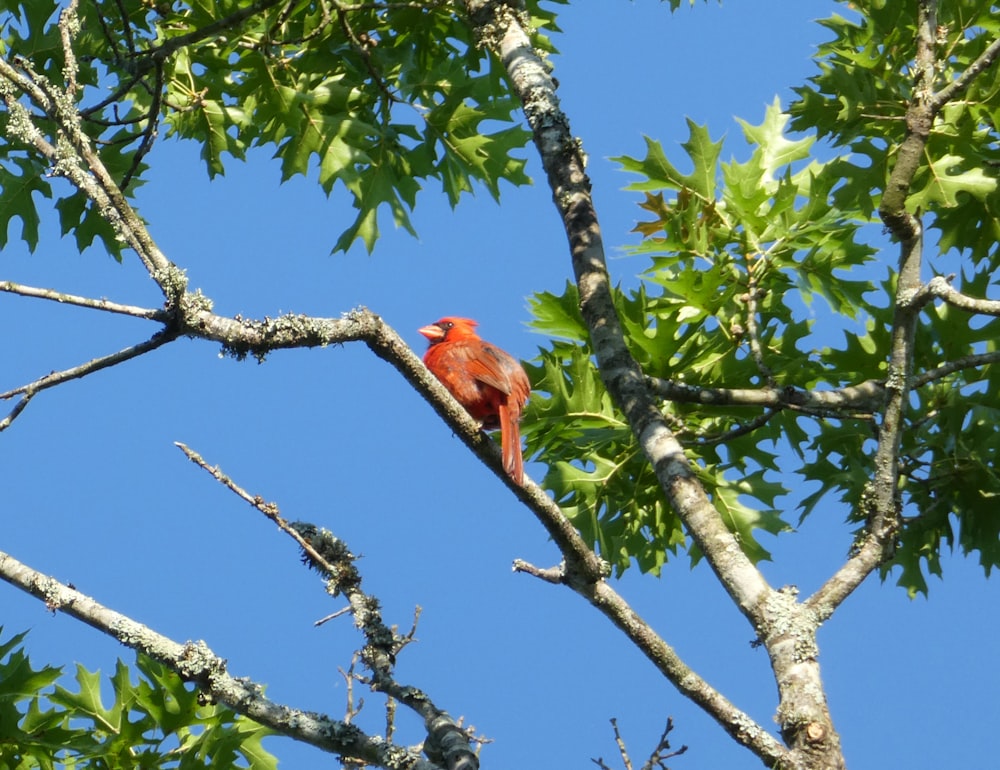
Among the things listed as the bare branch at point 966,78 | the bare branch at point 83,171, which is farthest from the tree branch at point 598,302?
the bare branch at point 83,171

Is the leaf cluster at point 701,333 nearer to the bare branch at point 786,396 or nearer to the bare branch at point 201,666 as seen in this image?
the bare branch at point 786,396

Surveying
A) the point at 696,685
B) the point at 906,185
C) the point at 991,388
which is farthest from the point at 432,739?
the point at 991,388

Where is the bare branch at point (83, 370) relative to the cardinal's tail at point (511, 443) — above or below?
below

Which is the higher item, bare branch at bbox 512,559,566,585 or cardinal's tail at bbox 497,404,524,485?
cardinal's tail at bbox 497,404,524,485

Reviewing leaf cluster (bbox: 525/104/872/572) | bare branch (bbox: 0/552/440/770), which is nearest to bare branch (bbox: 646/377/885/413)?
leaf cluster (bbox: 525/104/872/572)

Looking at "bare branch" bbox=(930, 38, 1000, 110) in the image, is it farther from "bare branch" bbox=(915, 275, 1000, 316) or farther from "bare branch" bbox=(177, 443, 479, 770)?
"bare branch" bbox=(177, 443, 479, 770)

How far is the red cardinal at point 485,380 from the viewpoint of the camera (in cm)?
582

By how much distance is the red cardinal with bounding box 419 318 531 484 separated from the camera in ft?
19.1

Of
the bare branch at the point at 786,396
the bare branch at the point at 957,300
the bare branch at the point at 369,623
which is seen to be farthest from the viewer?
the bare branch at the point at 786,396

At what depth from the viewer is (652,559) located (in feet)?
20.8

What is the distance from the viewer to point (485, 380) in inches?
236

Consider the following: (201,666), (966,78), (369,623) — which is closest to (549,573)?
(369,623)

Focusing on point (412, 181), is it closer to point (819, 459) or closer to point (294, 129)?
point (294, 129)

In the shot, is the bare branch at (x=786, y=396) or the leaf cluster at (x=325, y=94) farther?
the leaf cluster at (x=325, y=94)
